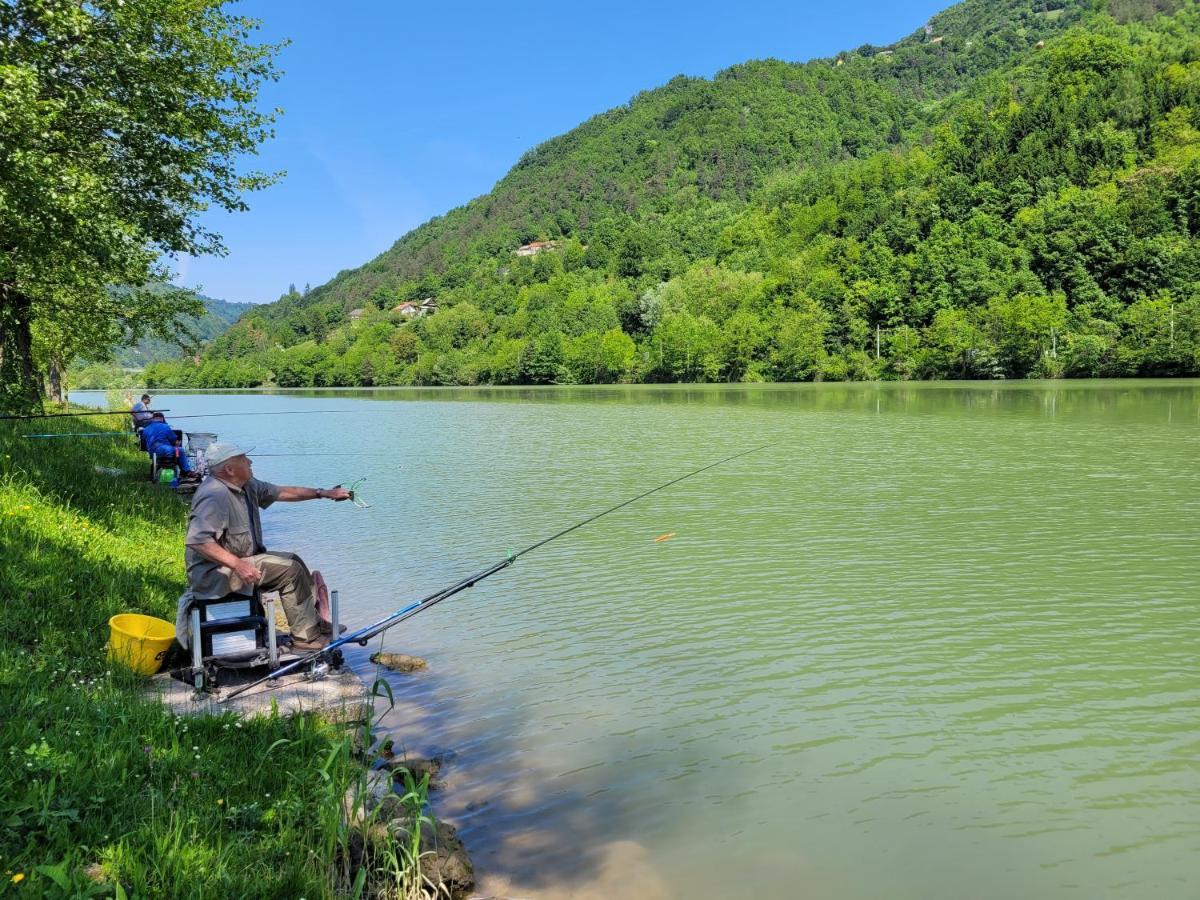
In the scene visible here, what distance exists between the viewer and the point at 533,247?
190 m

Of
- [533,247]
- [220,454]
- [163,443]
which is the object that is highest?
[533,247]

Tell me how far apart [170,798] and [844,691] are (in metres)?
4.82

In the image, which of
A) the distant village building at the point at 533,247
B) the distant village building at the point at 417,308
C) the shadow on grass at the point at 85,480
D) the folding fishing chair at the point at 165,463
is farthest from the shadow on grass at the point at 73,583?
the distant village building at the point at 533,247

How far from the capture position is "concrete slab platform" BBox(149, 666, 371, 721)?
5.37 metres

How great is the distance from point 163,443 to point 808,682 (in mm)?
13189

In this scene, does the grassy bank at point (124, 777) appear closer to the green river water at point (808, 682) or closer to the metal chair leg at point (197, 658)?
the metal chair leg at point (197, 658)

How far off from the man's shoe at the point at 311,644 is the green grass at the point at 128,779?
1216mm

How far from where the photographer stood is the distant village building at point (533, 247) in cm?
17988

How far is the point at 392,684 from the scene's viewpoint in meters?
7.06

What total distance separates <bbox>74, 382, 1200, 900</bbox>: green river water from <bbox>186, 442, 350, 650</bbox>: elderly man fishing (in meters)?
0.97

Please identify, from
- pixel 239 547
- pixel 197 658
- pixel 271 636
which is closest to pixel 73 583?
pixel 239 547

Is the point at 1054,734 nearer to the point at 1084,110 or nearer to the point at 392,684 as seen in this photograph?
the point at 392,684

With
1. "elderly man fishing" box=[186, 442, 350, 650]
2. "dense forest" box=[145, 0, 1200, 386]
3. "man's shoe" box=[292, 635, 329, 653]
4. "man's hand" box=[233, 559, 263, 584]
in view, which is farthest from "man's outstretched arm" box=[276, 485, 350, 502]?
"dense forest" box=[145, 0, 1200, 386]

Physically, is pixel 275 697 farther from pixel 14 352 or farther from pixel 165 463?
pixel 14 352
